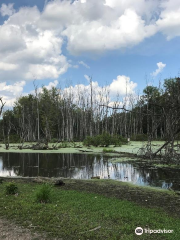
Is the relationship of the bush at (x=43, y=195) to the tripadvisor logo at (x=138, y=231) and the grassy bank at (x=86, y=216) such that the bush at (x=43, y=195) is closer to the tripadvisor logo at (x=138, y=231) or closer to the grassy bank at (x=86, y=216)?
the grassy bank at (x=86, y=216)

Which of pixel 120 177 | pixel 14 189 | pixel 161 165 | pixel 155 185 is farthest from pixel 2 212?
pixel 161 165

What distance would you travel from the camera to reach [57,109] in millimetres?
49906

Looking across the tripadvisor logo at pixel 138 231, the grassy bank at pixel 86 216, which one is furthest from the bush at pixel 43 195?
the tripadvisor logo at pixel 138 231

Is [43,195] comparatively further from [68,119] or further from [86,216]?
[68,119]

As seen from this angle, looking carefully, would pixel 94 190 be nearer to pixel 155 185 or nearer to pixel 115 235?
pixel 155 185

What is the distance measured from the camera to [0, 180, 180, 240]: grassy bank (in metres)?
4.32

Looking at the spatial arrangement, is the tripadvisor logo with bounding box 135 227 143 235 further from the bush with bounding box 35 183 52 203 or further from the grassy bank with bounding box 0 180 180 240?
the bush with bounding box 35 183 52 203

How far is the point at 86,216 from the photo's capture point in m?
5.21

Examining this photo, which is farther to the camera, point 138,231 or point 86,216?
point 86,216

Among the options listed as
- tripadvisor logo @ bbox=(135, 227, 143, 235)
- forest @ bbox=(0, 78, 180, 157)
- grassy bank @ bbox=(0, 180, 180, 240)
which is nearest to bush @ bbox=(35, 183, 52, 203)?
grassy bank @ bbox=(0, 180, 180, 240)

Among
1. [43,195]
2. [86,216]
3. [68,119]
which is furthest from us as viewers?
[68,119]

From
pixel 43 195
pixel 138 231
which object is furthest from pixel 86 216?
pixel 43 195

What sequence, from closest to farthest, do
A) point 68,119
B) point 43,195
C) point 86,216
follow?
point 86,216
point 43,195
point 68,119

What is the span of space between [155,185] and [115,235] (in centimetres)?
578
